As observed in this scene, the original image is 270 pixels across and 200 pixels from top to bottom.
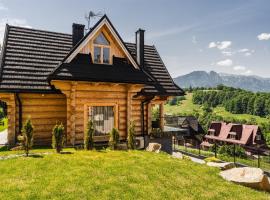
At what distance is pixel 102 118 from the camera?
1509cm

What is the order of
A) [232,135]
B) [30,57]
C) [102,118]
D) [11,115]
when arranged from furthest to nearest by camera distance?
[232,135] → [102,118] → [30,57] → [11,115]

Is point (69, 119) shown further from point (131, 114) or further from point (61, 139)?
point (131, 114)

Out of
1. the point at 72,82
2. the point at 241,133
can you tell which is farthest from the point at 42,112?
the point at 241,133

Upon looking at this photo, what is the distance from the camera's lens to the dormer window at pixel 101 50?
14914 mm

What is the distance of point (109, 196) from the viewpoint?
7.38 meters

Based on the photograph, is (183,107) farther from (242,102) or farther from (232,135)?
(232,135)

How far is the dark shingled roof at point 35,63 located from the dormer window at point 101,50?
135 cm

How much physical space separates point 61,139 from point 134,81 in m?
5.43

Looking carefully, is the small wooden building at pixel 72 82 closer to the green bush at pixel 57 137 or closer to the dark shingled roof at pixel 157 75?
the dark shingled roof at pixel 157 75

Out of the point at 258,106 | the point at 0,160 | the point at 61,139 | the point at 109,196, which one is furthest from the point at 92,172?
the point at 258,106

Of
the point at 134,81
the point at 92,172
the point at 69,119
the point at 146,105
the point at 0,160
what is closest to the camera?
the point at 92,172

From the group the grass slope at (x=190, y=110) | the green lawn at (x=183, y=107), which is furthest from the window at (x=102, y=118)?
Answer: the green lawn at (x=183, y=107)

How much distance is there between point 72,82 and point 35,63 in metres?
2.86

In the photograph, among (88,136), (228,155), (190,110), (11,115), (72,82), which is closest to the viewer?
(88,136)
